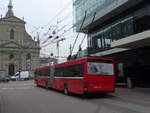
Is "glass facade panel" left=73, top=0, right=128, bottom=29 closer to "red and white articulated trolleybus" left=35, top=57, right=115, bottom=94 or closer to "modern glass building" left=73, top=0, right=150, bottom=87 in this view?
"modern glass building" left=73, top=0, right=150, bottom=87

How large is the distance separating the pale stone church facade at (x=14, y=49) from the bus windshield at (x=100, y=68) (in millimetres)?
50170

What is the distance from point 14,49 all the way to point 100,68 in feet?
180

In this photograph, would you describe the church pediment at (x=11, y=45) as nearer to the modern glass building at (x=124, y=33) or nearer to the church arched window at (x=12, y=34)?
the church arched window at (x=12, y=34)

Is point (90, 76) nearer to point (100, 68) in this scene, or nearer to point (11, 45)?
point (100, 68)

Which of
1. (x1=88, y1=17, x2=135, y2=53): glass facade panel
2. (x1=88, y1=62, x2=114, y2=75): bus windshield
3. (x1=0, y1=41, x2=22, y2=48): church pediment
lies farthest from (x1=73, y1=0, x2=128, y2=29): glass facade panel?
(x1=0, y1=41, x2=22, y2=48): church pediment

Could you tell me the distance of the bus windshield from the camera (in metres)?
13.9

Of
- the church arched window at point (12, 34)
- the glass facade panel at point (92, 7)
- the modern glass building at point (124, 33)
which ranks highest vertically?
the church arched window at point (12, 34)

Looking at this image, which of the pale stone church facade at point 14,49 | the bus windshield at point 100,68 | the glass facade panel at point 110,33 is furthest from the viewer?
the pale stone church facade at point 14,49

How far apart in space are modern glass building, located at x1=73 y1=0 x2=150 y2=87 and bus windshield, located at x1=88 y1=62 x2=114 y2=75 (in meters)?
3.75

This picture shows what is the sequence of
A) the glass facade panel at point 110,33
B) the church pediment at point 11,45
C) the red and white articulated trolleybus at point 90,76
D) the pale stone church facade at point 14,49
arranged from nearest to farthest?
the red and white articulated trolleybus at point 90,76, the glass facade panel at point 110,33, the pale stone church facade at point 14,49, the church pediment at point 11,45

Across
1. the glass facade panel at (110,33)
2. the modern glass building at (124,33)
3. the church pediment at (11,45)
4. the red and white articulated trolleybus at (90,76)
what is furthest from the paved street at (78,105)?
the church pediment at (11,45)

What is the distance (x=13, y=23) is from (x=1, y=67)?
49.8ft

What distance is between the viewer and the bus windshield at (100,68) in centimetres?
1389

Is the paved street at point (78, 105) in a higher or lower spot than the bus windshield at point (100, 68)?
lower
